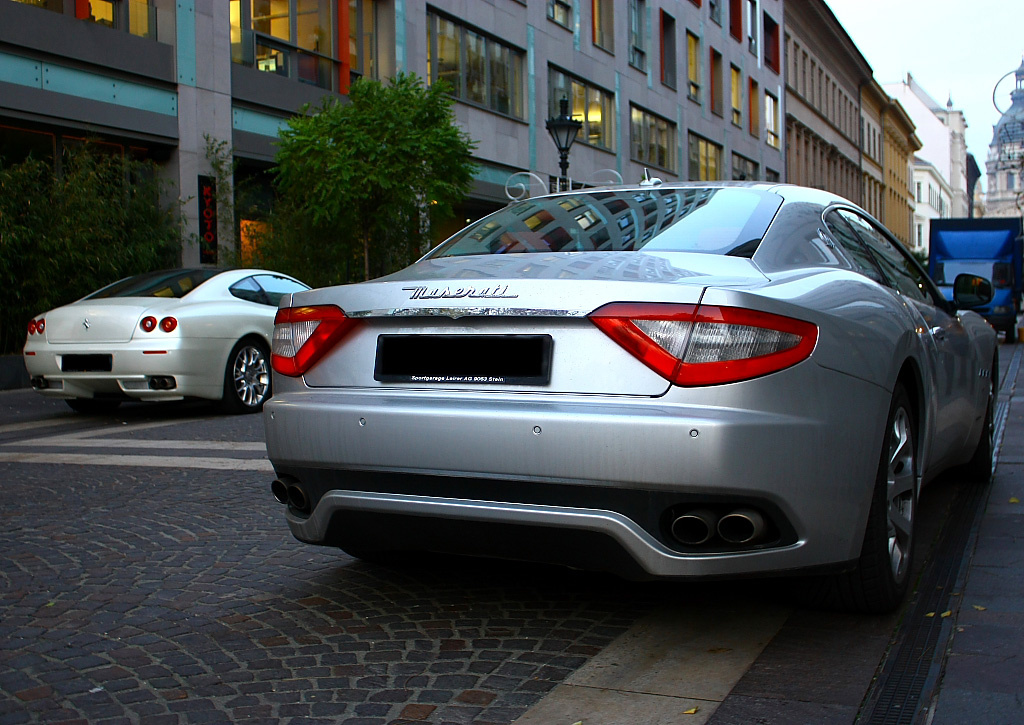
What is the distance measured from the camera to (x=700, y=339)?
296cm

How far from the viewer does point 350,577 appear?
162 inches

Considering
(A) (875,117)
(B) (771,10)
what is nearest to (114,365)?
(B) (771,10)

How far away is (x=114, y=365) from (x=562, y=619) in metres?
6.59

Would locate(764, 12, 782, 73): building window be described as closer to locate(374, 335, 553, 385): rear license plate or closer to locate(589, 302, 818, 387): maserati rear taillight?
locate(374, 335, 553, 385): rear license plate

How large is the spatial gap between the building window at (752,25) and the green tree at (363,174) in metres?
32.7

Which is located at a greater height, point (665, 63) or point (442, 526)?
point (665, 63)

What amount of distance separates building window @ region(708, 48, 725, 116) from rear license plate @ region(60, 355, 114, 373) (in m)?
36.4

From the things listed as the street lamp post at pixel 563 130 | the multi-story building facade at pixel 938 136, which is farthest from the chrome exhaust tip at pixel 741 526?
the multi-story building facade at pixel 938 136

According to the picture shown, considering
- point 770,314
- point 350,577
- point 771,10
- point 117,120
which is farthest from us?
point 771,10

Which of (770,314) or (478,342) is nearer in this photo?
(770,314)

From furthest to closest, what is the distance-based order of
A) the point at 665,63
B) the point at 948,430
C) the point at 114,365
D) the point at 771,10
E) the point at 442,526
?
the point at 771,10 → the point at 665,63 → the point at 114,365 → the point at 948,430 → the point at 442,526

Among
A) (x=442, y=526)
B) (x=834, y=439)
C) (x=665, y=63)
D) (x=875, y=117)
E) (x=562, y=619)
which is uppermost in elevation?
(x=875, y=117)

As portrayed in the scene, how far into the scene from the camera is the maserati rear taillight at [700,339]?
2.95 m

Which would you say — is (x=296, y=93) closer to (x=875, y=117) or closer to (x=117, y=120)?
(x=117, y=120)
